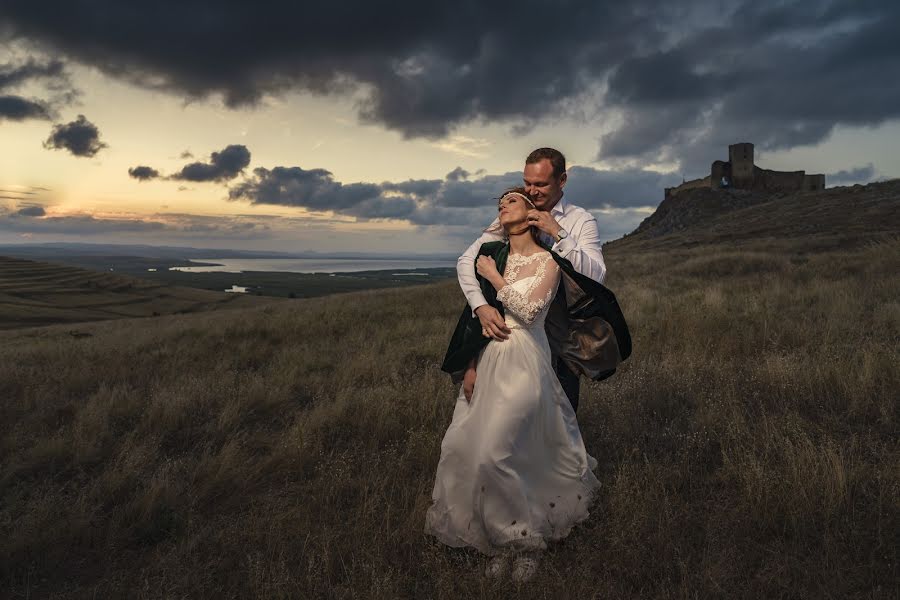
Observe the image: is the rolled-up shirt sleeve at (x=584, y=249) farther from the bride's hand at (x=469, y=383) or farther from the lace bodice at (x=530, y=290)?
the bride's hand at (x=469, y=383)

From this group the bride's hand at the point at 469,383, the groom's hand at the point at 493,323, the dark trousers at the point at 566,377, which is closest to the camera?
the groom's hand at the point at 493,323

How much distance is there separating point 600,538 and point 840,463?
1653 mm

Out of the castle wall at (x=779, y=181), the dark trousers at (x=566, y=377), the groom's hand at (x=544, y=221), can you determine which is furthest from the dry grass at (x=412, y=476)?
the castle wall at (x=779, y=181)

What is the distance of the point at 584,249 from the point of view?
2836 mm

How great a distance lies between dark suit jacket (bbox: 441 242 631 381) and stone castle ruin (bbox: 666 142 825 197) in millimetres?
85847

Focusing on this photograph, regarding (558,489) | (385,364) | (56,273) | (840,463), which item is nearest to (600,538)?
(558,489)

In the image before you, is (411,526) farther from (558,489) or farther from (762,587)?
(762,587)

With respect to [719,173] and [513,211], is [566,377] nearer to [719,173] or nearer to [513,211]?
[513,211]

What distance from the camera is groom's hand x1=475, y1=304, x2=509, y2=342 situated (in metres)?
2.78

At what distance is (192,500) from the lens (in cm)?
363

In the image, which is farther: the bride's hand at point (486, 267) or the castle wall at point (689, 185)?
the castle wall at point (689, 185)

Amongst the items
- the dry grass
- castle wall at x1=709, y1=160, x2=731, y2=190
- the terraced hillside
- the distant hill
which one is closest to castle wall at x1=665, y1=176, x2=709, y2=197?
castle wall at x1=709, y1=160, x2=731, y2=190

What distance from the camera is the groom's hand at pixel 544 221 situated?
272 centimetres

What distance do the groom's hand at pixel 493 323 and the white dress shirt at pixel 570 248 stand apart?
7cm
